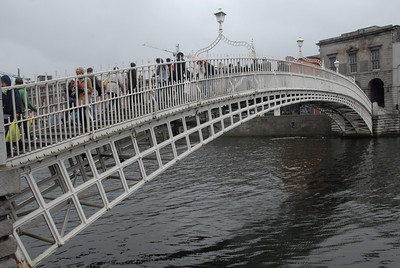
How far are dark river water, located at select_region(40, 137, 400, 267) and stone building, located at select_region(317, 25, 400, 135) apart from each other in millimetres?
24689

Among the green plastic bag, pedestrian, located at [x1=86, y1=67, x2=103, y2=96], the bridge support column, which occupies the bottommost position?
the bridge support column

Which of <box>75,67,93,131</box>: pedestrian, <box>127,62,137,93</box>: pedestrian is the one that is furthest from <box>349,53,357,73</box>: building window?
<box>75,67,93,131</box>: pedestrian

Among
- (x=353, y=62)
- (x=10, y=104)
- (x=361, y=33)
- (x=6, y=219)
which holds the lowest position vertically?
(x=6, y=219)

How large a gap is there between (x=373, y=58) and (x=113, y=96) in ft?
128

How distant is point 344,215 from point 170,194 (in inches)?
223

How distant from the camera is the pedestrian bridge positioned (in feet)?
19.4

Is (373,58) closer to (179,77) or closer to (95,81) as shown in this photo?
(179,77)

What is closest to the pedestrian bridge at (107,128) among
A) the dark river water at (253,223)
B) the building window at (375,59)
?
the dark river water at (253,223)

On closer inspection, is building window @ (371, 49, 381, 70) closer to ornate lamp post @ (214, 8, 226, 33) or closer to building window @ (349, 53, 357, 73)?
building window @ (349, 53, 357, 73)

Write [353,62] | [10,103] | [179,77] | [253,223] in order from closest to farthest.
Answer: [10,103] < [179,77] < [253,223] < [353,62]

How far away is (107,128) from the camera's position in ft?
22.9

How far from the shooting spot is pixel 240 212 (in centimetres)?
1062

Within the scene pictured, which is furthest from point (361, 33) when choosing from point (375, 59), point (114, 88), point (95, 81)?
point (95, 81)

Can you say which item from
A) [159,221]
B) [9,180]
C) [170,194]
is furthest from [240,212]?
[9,180]
